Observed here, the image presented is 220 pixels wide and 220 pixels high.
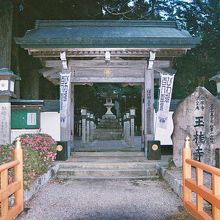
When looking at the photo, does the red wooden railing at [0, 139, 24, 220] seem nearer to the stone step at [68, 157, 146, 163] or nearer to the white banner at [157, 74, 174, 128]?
the stone step at [68, 157, 146, 163]

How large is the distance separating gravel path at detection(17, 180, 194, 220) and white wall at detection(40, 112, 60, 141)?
12.3 ft

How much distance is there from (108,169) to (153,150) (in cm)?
196

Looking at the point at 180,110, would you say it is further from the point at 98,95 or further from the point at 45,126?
the point at 98,95

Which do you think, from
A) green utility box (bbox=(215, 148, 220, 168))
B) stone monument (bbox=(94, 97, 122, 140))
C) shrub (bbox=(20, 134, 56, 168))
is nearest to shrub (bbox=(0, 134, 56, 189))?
shrub (bbox=(20, 134, 56, 168))

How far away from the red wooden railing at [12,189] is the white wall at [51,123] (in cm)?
624

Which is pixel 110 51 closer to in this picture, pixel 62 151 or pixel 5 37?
pixel 62 151

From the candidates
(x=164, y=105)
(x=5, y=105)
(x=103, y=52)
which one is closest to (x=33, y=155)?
(x=5, y=105)

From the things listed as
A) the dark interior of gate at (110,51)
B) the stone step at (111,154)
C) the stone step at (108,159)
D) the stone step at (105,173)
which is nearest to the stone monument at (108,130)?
the dark interior of gate at (110,51)

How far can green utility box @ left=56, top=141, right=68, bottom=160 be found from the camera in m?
10.6

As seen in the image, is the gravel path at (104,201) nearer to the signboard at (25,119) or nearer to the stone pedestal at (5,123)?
the stone pedestal at (5,123)

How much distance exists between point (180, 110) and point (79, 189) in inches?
129

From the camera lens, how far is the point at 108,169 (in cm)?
955

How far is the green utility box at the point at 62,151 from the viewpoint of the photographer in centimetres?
1061

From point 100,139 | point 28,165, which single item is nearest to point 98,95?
point 100,139
